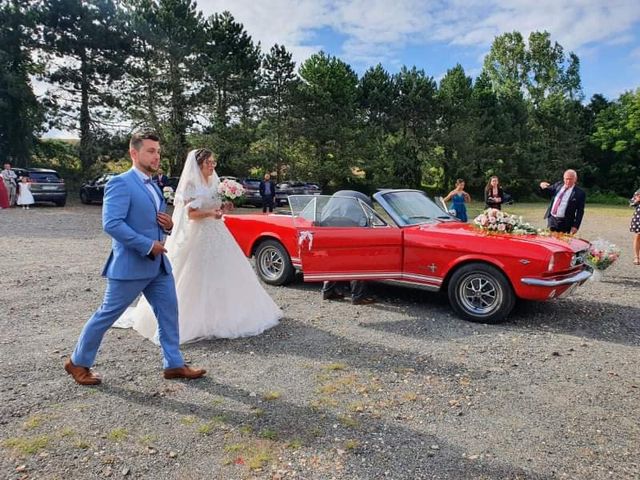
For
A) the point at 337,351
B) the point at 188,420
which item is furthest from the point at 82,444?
the point at 337,351

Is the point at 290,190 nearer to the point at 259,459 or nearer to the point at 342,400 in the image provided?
the point at 342,400

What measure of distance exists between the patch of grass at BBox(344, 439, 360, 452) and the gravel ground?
12 millimetres

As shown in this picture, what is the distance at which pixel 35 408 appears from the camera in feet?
12.0

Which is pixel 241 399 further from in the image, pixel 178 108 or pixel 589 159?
pixel 589 159

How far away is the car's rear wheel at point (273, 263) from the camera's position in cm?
788

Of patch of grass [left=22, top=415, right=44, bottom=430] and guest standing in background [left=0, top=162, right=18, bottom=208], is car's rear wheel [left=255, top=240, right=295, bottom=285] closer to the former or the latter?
patch of grass [left=22, top=415, right=44, bottom=430]

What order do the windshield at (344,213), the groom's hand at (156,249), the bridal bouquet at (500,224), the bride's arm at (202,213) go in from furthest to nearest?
the windshield at (344,213), the bridal bouquet at (500,224), the bride's arm at (202,213), the groom's hand at (156,249)

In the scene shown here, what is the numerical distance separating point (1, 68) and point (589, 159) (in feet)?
167

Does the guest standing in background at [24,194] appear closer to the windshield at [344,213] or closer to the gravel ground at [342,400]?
the gravel ground at [342,400]

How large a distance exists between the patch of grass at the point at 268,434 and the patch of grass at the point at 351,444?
18.9 inches

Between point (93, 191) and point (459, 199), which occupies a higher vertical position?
point (459, 199)

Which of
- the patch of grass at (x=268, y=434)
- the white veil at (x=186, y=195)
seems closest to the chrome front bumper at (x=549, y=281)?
the patch of grass at (x=268, y=434)

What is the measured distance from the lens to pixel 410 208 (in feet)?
23.0

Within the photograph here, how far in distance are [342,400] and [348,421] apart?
1.11ft
